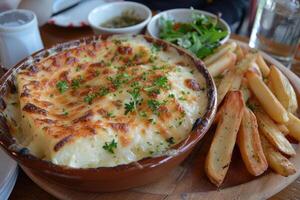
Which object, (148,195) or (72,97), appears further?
(72,97)

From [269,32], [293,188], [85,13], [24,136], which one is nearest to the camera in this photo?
[24,136]

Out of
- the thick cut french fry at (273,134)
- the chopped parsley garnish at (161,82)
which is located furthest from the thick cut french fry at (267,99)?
the chopped parsley garnish at (161,82)

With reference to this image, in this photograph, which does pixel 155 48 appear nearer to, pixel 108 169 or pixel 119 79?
pixel 119 79

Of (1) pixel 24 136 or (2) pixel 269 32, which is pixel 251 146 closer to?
(1) pixel 24 136

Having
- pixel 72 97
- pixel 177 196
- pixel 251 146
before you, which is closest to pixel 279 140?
pixel 251 146

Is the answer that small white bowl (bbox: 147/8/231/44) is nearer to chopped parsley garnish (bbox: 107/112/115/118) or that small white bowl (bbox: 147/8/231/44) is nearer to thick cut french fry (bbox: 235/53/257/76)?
thick cut french fry (bbox: 235/53/257/76)

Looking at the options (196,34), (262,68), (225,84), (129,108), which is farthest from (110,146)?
(196,34)

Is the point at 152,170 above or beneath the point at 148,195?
above
